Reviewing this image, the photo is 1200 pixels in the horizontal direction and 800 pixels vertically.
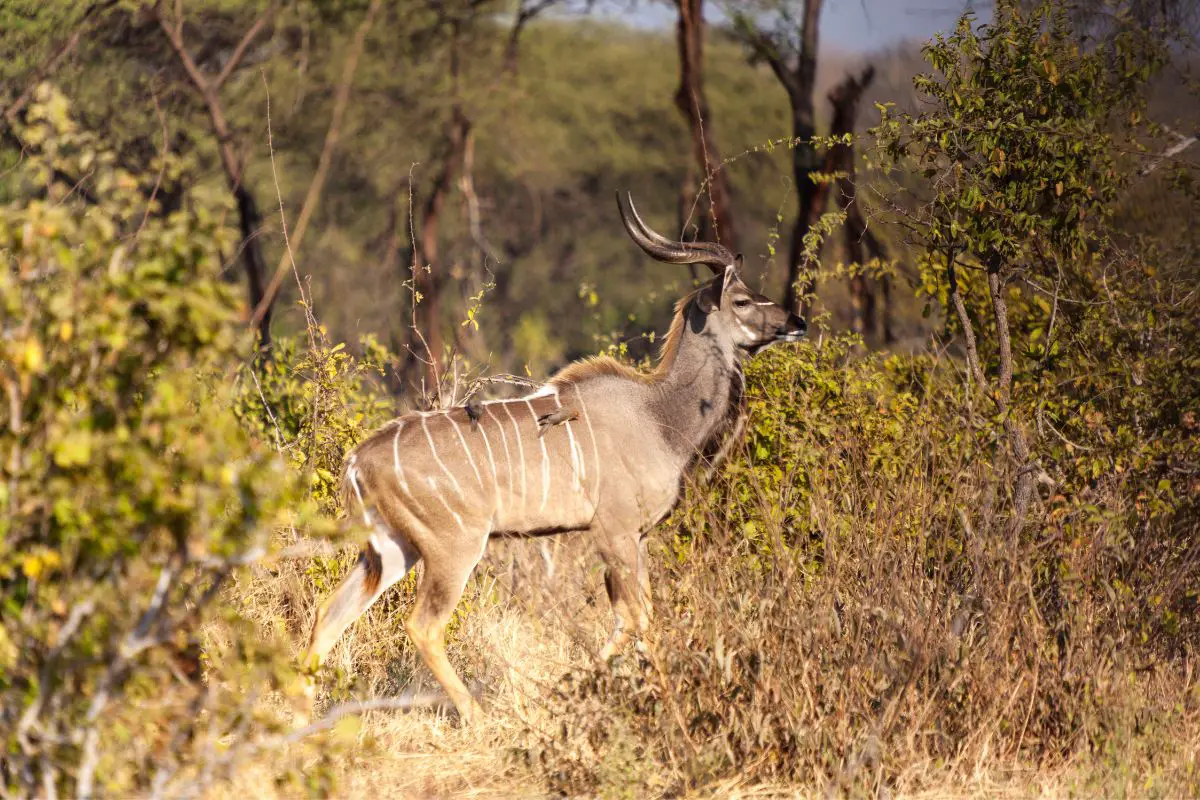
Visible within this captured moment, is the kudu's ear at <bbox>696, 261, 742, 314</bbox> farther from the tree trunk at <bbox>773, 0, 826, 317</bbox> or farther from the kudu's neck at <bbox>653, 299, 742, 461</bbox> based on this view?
the tree trunk at <bbox>773, 0, 826, 317</bbox>

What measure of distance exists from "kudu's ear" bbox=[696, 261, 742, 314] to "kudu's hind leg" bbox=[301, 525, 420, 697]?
162 cm

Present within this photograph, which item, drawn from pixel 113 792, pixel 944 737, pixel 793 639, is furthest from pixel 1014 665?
pixel 113 792

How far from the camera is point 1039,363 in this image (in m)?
4.79

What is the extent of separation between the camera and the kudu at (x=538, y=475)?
4.71 metres

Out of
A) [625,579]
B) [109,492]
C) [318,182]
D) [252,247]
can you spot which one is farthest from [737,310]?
[252,247]

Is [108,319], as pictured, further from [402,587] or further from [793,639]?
[402,587]

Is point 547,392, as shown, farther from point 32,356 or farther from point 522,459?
point 32,356

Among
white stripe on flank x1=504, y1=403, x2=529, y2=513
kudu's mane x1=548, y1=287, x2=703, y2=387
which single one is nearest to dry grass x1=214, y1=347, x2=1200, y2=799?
white stripe on flank x1=504, y1=403, x2=529, y2=513

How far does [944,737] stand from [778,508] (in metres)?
0.84

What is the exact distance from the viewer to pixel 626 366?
550cm

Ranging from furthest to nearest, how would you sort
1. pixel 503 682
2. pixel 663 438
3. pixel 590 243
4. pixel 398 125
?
pixel 590 243
pixel 398 125
pixel 663 438
pixel 503 682

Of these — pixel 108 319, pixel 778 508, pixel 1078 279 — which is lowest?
pixel 778 508

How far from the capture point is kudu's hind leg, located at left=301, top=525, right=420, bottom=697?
471 cm

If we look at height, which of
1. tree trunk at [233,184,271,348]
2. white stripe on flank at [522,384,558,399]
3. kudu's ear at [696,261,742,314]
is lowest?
tree trunk at [233,184,271,348]
